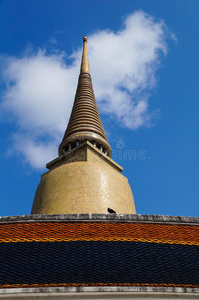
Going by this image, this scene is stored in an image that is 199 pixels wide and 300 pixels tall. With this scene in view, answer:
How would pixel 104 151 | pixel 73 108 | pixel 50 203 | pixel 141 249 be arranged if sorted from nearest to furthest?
pixel 141 249, pixel 50 203, pixel 104 151, pixel 73 108

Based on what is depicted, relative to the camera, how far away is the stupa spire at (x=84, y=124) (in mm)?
19781

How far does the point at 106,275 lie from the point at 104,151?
13359mm

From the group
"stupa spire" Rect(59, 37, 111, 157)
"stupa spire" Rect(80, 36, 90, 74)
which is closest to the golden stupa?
"stupa spire" Rect(59, 37, 111, 157)

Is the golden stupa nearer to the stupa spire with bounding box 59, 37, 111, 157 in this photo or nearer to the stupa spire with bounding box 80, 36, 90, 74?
the stupa spire with bounding box 59, 37, 111, 157

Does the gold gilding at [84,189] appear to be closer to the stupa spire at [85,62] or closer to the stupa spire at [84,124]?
the stupa spire at [84,124]

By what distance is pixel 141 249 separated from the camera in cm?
816

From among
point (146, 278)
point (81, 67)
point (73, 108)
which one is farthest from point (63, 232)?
point (81, 67)

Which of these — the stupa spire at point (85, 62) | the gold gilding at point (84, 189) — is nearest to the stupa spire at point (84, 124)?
the stupa spire at point (85, 62)

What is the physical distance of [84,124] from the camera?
20641 mm

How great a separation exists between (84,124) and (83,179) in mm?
5082

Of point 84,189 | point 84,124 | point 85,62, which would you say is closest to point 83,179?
point 84,189

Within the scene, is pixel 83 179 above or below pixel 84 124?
below

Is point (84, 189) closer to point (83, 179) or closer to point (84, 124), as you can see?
point (83, 179)

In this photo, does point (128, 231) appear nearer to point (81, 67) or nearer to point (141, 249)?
point (141, 249)
